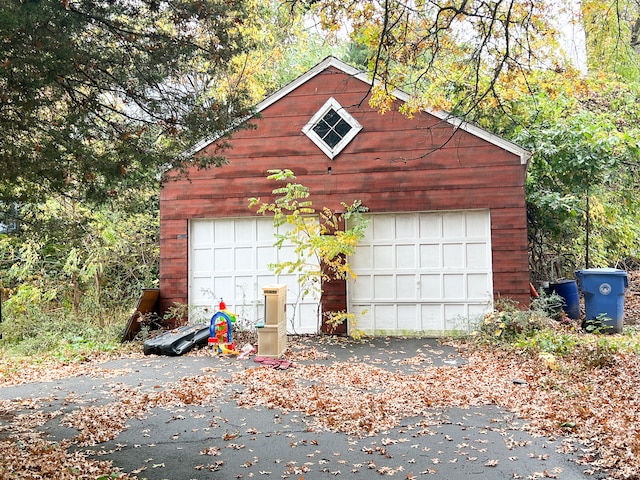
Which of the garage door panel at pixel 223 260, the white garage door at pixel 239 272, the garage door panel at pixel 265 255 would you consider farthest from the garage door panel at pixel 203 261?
the garage door panel at pixel 265 255

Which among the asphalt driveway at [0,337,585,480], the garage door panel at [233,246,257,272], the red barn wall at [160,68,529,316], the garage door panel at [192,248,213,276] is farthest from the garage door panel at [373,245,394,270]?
Result: the asphalt driveway at [0,337,585,480]

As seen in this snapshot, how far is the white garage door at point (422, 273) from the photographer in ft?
34.2

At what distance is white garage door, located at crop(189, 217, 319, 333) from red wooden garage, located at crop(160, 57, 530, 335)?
0.07 feet

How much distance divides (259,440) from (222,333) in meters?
4.49

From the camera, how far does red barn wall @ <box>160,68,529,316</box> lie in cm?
1026

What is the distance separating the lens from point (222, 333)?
925cm

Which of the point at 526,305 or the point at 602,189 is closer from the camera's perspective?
the point at 526,305

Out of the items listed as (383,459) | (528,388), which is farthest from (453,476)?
(528,388)

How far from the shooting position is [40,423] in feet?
17.8

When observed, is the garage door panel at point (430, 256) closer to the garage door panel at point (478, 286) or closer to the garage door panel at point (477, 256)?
the garage door panel at point (477, 256)

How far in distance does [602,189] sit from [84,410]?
12.2m

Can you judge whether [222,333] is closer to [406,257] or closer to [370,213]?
[370,213]

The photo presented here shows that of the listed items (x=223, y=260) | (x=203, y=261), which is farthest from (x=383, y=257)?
(x=203, y=261)

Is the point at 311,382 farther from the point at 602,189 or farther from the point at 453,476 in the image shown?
the point at 602,189
